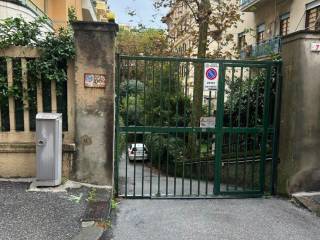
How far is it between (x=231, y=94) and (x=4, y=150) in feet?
13.0

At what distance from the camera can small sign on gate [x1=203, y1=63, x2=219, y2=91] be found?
6160mm

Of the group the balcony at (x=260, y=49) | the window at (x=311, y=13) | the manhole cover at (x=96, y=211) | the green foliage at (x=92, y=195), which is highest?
the window at (x=311, y=13)

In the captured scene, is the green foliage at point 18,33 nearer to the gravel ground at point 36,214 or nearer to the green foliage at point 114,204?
the gravel ground at point 36,214

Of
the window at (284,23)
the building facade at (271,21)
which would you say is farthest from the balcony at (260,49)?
the window at (284,23)

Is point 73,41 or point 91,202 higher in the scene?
point 73,41

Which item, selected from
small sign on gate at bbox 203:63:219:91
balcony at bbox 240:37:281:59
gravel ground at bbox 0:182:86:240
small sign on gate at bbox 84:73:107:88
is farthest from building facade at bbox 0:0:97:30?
balcony at bbox 240:37:281:59

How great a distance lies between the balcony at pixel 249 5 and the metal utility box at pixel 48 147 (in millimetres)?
16106

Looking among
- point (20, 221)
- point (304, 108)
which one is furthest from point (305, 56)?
point (20, 221)

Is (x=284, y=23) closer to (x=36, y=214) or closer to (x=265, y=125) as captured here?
(x=265, y=125)

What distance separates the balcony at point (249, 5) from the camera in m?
19.0

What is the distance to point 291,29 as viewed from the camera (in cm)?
1633

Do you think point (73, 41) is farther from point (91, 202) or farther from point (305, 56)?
point (305, 56)

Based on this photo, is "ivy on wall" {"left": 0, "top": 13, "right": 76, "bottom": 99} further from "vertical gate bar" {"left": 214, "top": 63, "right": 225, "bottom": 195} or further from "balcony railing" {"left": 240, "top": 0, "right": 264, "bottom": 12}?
"balcony railing" {"left": 240, "top": 0, "right": 264, "bottom": 12}

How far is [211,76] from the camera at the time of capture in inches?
244
